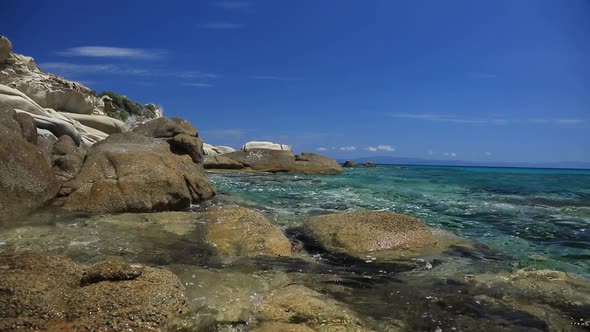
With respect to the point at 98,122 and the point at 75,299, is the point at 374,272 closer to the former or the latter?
the point at 75,299

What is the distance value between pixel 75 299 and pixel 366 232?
502cm

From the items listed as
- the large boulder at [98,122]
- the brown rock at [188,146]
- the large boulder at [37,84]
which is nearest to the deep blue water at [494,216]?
the brown rock at [188,146]

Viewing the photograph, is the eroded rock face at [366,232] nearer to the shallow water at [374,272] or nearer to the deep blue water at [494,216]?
the shallow water at [374,272]

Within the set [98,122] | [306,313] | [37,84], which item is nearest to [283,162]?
[98,122]

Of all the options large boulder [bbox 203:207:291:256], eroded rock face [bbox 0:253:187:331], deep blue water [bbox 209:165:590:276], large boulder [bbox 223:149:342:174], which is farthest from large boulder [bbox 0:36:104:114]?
eroded rock face [bbox 0:253:187:331]

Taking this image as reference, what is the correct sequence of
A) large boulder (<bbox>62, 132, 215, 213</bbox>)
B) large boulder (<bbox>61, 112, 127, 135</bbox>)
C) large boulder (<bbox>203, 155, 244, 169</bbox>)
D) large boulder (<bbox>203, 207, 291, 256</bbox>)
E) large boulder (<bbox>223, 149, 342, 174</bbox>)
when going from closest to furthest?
large boulder (<bbox>203, 207, 291, 256</bbox>), large boulder (<bbox>62, 132, 215, 213</bbox>), large boulder (<bbox>61, 112, 127, 135</bbox>), large boulder (<bbox>203, 155, 244, 169</bbox>), large boulder (<bbox>223, 149, 342, 174</bbox>)

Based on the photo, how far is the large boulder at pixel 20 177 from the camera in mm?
7734

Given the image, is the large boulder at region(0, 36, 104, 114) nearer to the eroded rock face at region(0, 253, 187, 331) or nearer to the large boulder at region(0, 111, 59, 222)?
the large boulder at region(0, 111, 59, 222)

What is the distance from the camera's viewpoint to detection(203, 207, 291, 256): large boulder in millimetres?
6574

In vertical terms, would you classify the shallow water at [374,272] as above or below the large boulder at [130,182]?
below

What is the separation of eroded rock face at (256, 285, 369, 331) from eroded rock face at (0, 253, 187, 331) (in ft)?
2.81

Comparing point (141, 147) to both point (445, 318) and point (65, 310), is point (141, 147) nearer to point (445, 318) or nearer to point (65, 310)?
point (65, 310)

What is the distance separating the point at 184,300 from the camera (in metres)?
4.15

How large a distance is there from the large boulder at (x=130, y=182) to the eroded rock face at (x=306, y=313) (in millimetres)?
5817
